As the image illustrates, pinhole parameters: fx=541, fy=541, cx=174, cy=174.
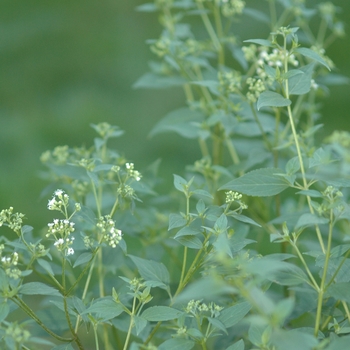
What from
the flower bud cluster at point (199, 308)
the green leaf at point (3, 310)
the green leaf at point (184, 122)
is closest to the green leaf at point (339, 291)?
the flower bud cluster at point (199, 308)

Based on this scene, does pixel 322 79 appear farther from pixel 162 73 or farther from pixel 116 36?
pixel 116 36

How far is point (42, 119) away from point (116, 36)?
1.66ft

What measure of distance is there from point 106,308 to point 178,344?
94 mm

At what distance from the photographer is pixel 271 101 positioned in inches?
27.5

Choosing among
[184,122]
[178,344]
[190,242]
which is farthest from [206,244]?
[184,122]

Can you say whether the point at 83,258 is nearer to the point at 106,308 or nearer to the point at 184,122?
the point at 106,308

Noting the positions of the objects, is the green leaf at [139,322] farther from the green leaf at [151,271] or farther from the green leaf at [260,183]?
the green leaf at [260,183]

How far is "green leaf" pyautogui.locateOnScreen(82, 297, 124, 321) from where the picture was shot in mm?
628

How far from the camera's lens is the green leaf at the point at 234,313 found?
2.10 ft

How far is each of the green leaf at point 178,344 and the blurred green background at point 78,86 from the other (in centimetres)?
136

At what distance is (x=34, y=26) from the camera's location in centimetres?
234

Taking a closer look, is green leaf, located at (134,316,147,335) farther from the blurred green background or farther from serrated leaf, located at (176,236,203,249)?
the blurred green background

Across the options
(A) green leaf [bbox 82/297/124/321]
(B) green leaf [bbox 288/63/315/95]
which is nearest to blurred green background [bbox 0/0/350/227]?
(B) green leaf [bbox 288/63/315/95]

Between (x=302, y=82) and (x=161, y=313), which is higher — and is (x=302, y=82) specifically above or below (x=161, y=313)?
above
